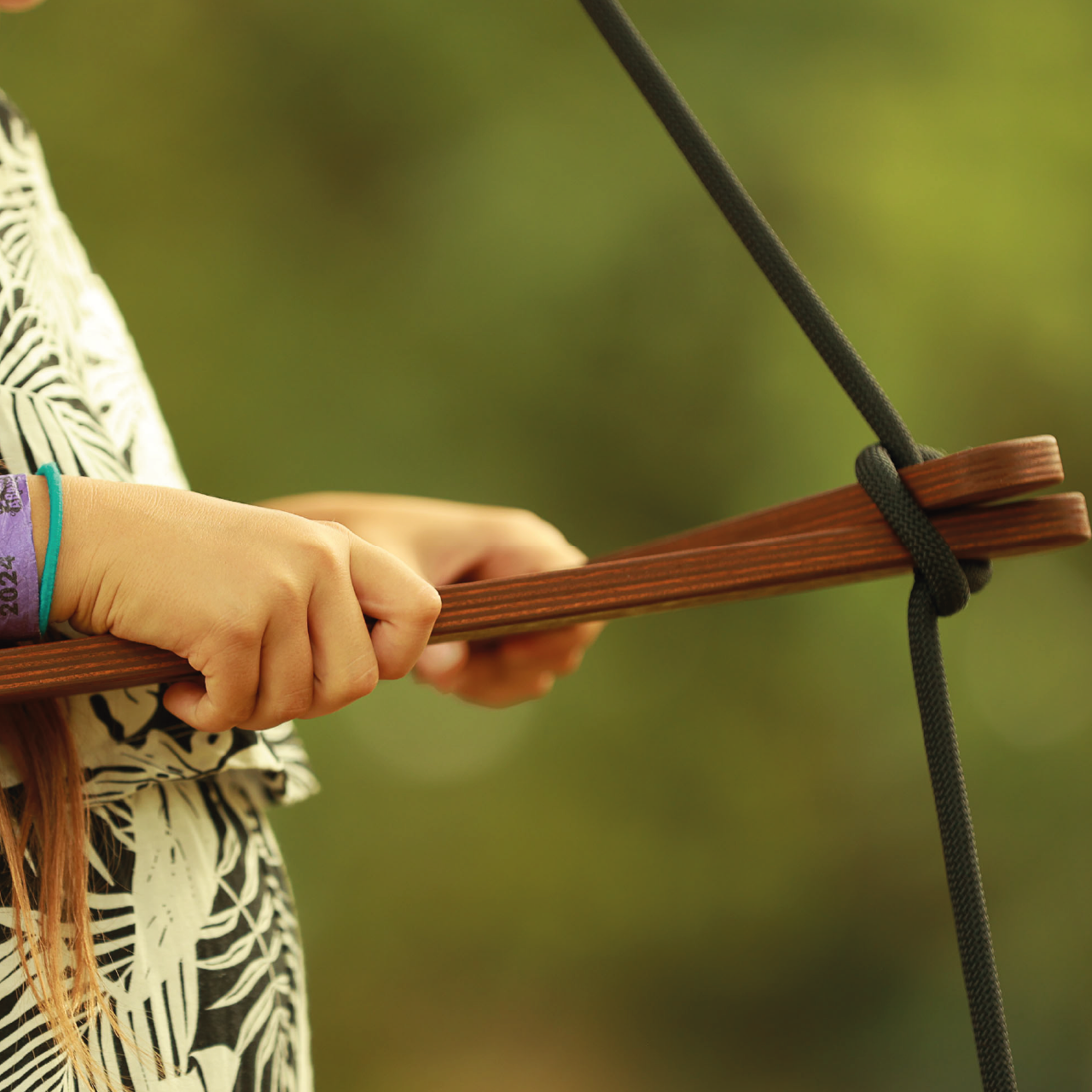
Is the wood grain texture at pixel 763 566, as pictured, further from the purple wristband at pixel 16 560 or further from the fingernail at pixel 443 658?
the fingernail at pixel 443 658

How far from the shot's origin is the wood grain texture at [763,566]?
178mm

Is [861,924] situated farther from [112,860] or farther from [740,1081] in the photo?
[112,860]

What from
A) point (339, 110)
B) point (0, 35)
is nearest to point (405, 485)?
point (339, 110)

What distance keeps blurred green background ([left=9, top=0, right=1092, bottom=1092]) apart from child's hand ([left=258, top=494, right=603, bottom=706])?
2.29 feet

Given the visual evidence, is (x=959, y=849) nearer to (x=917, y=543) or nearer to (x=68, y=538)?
(x=917, y=543)

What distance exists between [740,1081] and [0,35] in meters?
1.35

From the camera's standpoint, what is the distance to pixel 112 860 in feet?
0.71

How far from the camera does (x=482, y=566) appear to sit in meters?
0.33

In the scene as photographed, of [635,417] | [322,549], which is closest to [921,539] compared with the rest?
[322,549]

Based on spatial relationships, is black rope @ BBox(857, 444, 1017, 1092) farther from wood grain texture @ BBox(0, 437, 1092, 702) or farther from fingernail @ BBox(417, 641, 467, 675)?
fingernail @ BBox(417, 641, 467, 675)

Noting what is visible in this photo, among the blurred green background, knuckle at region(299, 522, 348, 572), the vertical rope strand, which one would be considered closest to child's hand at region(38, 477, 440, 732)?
knuckle at region(299, 522, 348, 572)

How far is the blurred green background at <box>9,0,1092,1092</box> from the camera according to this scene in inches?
39.1

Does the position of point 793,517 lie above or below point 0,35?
below

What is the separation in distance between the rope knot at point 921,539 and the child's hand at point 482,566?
0.47ft
